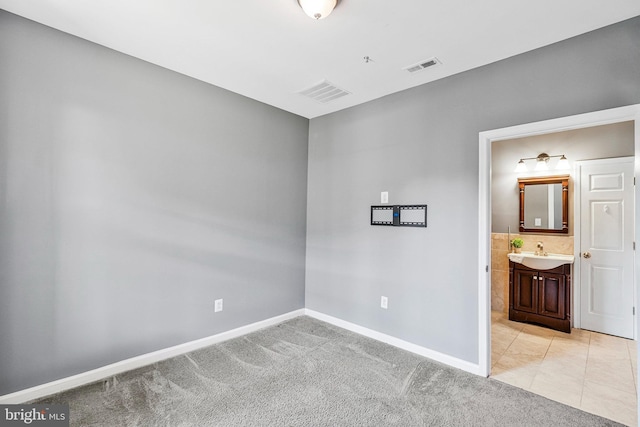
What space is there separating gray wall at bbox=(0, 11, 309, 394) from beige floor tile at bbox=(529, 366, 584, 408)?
2.64 meters

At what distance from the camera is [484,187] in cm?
250

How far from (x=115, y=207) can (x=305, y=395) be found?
2072mm

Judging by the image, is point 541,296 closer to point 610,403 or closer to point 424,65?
point 610,403

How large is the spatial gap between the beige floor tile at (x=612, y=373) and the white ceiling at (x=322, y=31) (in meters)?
2.68

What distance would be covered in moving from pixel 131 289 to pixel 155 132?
1.35 metres

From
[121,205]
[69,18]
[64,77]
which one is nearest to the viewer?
[69,18]

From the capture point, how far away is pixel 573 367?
2.66 meters

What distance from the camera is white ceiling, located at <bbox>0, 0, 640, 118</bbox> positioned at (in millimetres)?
1884

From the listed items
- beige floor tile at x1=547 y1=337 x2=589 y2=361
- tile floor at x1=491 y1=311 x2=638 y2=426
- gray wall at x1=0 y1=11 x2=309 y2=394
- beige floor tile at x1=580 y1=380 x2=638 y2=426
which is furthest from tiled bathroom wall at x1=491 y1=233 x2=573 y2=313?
gray wall at x1=0 y1=11 x2=309 y2=394

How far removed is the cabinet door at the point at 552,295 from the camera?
3.50 meters

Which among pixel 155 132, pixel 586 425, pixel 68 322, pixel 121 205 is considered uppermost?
pixel 155 132

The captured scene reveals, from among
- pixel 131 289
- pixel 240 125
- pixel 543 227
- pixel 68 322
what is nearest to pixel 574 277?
pixel 543 227

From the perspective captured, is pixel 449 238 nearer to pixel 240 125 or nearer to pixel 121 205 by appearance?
A: pixel 240 125

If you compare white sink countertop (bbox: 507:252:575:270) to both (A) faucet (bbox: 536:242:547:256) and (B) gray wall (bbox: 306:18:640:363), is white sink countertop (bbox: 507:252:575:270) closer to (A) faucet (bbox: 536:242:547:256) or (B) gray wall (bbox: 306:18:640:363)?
(A) faucet (bbox: 536:242:547:256)
